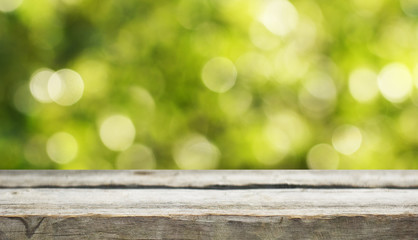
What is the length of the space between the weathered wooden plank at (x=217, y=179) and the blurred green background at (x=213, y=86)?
36 cm

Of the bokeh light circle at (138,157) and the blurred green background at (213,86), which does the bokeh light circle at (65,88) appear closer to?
the blurred green background at (213,86)

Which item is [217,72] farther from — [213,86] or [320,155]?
[320,155]

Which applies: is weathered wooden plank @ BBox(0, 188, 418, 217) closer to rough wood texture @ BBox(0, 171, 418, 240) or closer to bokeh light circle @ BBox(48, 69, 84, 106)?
rough wood texture @ BBox(0, 171, 418, 240)

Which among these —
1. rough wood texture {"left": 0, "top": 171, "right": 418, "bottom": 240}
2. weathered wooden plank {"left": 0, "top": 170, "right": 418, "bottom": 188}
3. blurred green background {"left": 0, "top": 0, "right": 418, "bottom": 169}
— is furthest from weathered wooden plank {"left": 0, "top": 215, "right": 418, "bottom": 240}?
blurred green background {"left": 0, "top": 0, "right": 418, "bottom": 169}

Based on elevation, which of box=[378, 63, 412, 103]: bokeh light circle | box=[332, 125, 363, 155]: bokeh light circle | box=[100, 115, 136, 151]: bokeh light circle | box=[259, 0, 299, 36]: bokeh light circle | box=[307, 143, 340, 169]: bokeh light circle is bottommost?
box=[307, 143, 340, 169]: bokeh light circle

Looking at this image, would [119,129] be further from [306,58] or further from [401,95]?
[401,95]

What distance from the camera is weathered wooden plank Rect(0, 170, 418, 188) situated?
0.56 metres

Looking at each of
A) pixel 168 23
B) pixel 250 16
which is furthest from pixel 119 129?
pixel 250 16

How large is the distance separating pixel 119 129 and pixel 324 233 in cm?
58

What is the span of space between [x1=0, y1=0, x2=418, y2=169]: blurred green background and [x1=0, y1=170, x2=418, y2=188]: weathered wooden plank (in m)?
0.36

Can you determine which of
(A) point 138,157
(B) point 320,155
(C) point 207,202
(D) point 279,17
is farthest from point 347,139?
(C) point 207,202

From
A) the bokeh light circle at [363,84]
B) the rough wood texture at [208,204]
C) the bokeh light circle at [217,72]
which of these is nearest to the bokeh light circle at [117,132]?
the bokeh light circle at [217,72]

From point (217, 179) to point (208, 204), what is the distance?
83 millimetres

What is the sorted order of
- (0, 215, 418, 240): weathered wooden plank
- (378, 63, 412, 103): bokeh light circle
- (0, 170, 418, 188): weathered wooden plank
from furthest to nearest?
(378, 63, 412, 103): bokeh light circle
(0, 170, 418, 188): weathered wooden plank
(0, 215, 418, 240): weathered wooden plank
